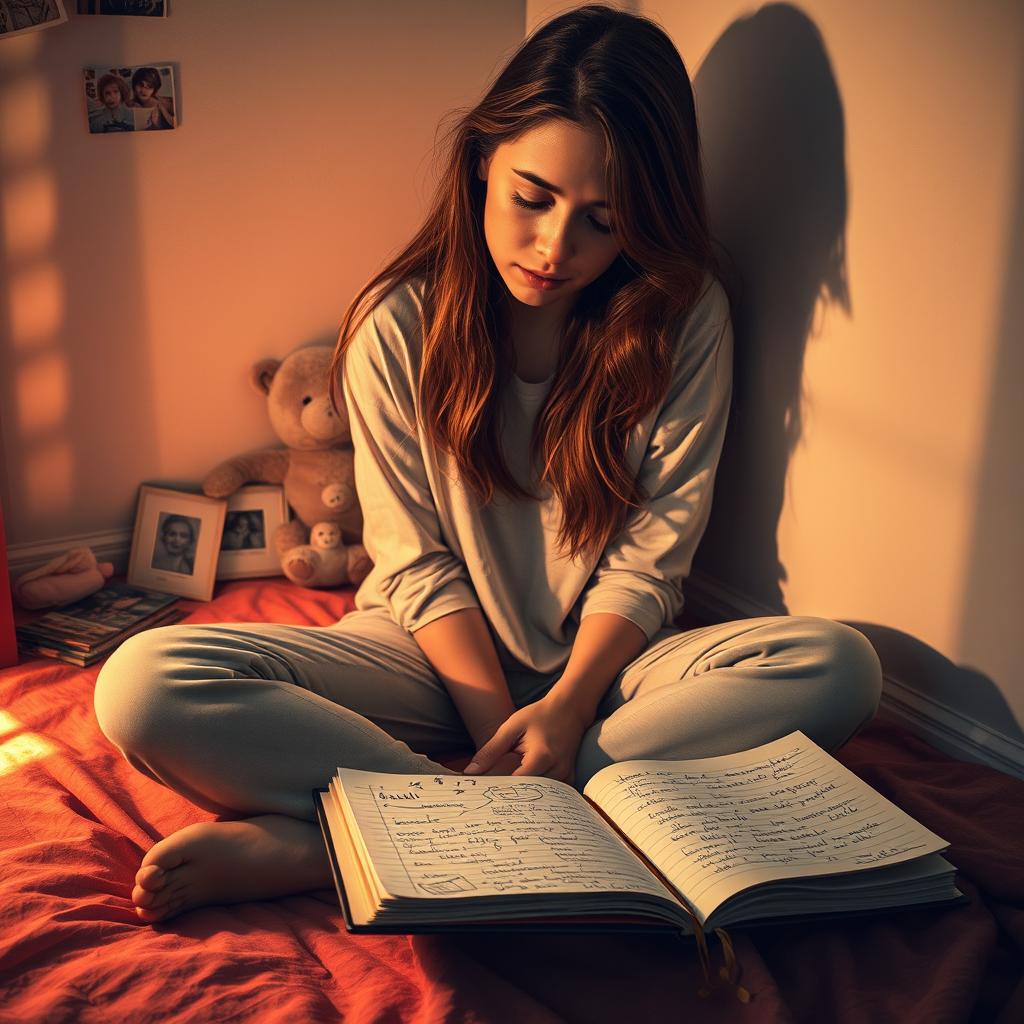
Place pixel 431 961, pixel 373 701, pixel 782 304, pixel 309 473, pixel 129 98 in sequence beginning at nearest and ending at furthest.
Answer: pixel 431 961
pixel 373 701
pixel 782 304
pixel 129 98
pixel 309 473

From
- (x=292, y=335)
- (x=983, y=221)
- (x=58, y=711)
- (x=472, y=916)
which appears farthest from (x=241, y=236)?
(x=472, y=916)

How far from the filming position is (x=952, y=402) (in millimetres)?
1341

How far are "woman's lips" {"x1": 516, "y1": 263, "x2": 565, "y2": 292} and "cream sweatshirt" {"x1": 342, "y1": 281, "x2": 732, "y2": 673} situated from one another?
0.20 metres

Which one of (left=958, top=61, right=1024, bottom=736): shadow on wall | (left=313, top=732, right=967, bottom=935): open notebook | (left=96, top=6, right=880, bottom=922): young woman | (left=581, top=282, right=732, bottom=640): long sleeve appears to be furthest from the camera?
(left=581, top=282, right=732, bottom=640): long sleeve

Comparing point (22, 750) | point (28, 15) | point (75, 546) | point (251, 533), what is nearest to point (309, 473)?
point (251, 533)

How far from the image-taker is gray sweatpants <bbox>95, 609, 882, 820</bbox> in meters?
1.12

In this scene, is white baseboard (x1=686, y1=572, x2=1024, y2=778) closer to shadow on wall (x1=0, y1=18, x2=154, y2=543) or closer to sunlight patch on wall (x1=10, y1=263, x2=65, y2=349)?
shadow on wall (x1=0, y1=18, x2=154, y2=543)

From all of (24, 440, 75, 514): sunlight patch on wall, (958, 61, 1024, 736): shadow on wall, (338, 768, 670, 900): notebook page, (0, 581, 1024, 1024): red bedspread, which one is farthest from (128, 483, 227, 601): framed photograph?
(958, 61, 1024, 736): shadow on wall

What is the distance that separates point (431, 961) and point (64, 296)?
142 cm

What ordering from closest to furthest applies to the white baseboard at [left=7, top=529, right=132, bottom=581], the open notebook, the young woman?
the open notebook
the young woman
the white baseboard at [left=7, top=529, right=132, bottom=581]

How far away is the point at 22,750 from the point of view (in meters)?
1.41

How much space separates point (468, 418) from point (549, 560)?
24cm

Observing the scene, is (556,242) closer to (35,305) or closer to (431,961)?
(431,961)

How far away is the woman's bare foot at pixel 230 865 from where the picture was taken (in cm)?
104
